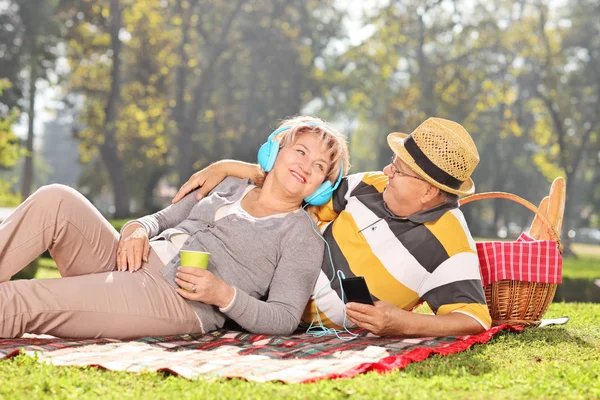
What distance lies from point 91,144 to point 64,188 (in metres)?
23.5

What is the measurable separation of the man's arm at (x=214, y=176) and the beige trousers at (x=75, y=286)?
0.63 m

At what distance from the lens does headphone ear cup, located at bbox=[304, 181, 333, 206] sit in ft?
13.4

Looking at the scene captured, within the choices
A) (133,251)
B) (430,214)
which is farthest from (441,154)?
(133,251)

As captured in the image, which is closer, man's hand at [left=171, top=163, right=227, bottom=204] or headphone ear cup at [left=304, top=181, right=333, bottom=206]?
headphone ear cup at [left=304, top=181, right=333, bottom=206]

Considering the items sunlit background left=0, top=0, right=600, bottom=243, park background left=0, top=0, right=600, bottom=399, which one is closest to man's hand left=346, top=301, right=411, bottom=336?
park background left=0, top=0, right=600, bottom=399

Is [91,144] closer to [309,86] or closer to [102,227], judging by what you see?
[309,86]

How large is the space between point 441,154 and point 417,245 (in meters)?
0.53

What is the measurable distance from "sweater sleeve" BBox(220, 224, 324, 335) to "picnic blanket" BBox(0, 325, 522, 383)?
0.36 ft

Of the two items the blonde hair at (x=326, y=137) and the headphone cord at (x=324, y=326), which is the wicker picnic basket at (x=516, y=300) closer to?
the blonde hair at (x=326, y=137)

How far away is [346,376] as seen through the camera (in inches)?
115

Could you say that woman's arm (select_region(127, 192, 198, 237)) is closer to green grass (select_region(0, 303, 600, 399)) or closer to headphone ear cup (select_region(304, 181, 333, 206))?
headphone ear cup (select_region(304, 181, 333, 206))

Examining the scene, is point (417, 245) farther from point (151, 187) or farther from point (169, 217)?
point (151, 187)

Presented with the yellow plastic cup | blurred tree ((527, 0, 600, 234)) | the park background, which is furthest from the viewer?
the park background

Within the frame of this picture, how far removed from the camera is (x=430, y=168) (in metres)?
3.82
